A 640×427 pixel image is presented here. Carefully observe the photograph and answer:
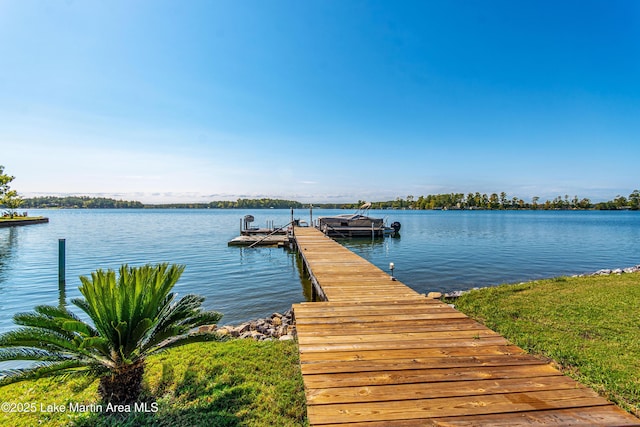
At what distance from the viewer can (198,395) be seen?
407 cm

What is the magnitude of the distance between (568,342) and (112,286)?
7.53m

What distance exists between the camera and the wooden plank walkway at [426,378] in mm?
2818

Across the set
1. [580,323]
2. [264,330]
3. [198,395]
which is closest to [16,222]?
[264,330]

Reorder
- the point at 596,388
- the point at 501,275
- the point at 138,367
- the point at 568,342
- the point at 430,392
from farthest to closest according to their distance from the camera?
the point at 501,275, the point at 568,342, the point at 596,388, the point at 138,367, the point at 430,392

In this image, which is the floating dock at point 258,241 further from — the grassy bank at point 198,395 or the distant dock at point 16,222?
the distant dock at point 16,222

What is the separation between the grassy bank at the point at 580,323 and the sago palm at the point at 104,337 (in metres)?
5.85

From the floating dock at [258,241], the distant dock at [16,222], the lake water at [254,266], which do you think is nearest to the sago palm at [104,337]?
the lake water at [254,266]

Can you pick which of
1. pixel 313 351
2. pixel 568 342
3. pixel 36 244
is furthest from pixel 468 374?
pixel 36 244

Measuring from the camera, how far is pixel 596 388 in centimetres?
409

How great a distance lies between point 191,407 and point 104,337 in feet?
4.39

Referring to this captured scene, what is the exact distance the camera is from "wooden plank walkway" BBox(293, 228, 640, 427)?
2.82m

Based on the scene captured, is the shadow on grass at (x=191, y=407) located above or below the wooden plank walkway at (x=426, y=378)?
below

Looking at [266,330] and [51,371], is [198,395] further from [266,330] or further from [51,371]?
[266,330]

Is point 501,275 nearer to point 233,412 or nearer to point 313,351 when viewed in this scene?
point 313,351
